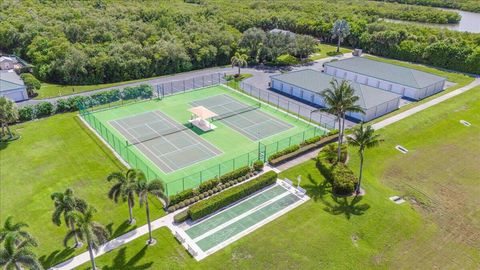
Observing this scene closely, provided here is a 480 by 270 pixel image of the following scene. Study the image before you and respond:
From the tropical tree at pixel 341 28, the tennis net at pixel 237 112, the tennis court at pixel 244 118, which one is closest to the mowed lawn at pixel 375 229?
the tennis court at pixel 244 118

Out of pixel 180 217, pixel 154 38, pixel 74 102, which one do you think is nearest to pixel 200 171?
pixel 180 217

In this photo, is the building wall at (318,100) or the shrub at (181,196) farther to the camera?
the building wall at (318,100)

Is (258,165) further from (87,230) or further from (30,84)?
(30,84)

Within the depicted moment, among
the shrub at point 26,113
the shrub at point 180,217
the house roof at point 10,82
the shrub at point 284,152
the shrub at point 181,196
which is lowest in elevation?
the shrub at point 180,217

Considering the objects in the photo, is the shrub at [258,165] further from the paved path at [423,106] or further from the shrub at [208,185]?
the paved path at [423,106]

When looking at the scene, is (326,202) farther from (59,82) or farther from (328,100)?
(59,82)
